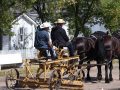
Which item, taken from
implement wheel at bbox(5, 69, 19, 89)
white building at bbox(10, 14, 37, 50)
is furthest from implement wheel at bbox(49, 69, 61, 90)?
white building at bbox(10, 14, 37, 50)

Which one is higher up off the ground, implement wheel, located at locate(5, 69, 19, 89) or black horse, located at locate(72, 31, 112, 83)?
black horse, located at locate(72, 31, 112, 83)

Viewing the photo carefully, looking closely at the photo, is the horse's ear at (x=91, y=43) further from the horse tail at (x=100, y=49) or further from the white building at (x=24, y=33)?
the white building at (x=24, y=33)

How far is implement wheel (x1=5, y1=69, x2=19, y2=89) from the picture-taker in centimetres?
1780

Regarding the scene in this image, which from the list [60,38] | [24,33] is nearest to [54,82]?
[60,38]

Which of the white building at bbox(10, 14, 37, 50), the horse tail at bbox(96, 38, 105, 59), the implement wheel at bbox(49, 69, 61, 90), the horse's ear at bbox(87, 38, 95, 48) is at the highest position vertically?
the white building at bbox(10, 14, 37, 50)

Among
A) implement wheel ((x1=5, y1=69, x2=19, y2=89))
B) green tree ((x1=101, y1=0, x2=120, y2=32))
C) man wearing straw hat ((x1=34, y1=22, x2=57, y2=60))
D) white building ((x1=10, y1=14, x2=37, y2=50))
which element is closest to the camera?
man wearing straw hat ((x1=34, y1=22, x2=57, y2=60))

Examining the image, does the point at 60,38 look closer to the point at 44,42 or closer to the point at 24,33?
the point at 44,42

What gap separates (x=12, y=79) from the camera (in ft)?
57.6

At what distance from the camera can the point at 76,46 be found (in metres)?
19.8

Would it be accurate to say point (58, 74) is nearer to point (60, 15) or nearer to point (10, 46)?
point (60, 15)

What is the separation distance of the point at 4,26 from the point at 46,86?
18.7 m

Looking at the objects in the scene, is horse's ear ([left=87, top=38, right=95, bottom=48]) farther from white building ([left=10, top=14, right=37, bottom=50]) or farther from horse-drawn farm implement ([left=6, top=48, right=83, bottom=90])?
white building ([left=10, top=14, right=37, bottom=50])

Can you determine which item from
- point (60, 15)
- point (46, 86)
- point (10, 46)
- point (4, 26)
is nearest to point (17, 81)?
point (46, 86)

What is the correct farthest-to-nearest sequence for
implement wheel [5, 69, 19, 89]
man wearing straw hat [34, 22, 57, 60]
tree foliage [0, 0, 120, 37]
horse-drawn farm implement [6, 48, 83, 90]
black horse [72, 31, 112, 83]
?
tree foliage [0, 0, 120, 37] → black horse [72, 31, 112, 83] → implement wheel [5, 69, 19, 89] → man wearing straw hat [34, 22, 57, 60] → horse-drawn farm implement [6, 48, 83, 90]
